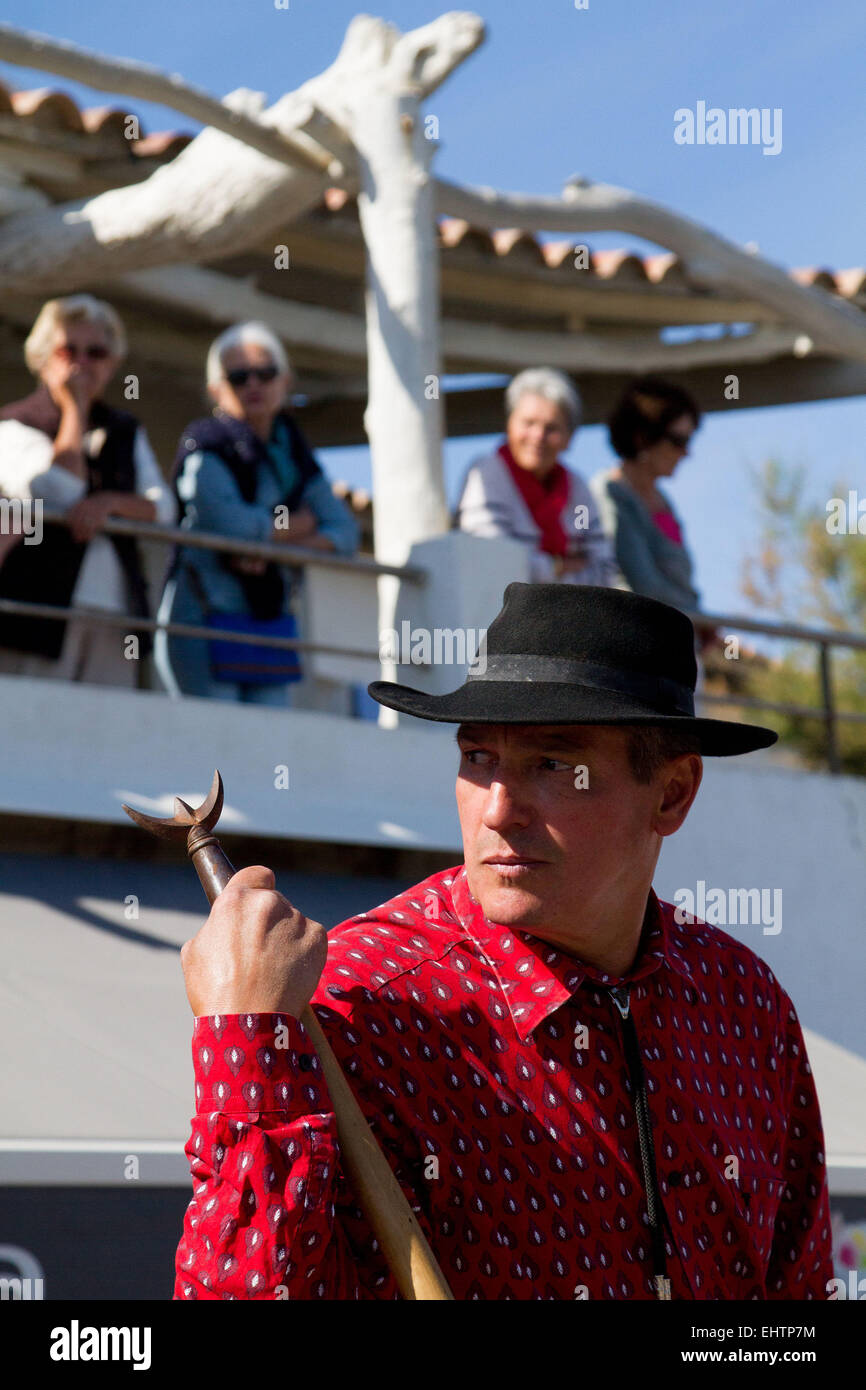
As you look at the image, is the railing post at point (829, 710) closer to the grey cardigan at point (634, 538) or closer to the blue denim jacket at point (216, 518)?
the grey cardigan at point (634, 538)

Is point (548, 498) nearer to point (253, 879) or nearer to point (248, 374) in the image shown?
point (248, 374)

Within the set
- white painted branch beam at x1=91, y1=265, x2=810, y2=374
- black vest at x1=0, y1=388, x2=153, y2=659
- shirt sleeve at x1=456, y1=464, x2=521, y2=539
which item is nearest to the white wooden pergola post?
shirt sleeve at x1=456, y1=464, x2=521, y2=539

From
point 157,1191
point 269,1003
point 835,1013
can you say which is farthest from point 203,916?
point 269,1003

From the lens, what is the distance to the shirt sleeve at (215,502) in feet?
22.0

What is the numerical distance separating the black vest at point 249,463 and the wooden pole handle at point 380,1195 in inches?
187

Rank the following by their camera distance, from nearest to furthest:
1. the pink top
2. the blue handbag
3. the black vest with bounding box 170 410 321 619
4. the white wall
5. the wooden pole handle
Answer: the wooden pole handle
the white wall
the black vest with bounding box 170 410 321 619
the blue handbag
the pink top

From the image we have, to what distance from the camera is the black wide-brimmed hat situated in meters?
2.38

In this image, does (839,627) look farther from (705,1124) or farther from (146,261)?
(705,1124)

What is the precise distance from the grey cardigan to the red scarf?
18 cm

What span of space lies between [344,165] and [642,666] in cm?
586

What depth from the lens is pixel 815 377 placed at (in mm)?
11430

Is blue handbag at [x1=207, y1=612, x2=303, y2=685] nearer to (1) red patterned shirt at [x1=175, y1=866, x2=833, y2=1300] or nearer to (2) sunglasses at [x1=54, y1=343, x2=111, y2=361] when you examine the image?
(2) sunglasses at [x1=54, y1=343, x2=111, y2=361]

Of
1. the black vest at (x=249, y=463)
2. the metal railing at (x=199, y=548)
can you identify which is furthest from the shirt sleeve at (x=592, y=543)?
the black vest at (x=249, y=463)
